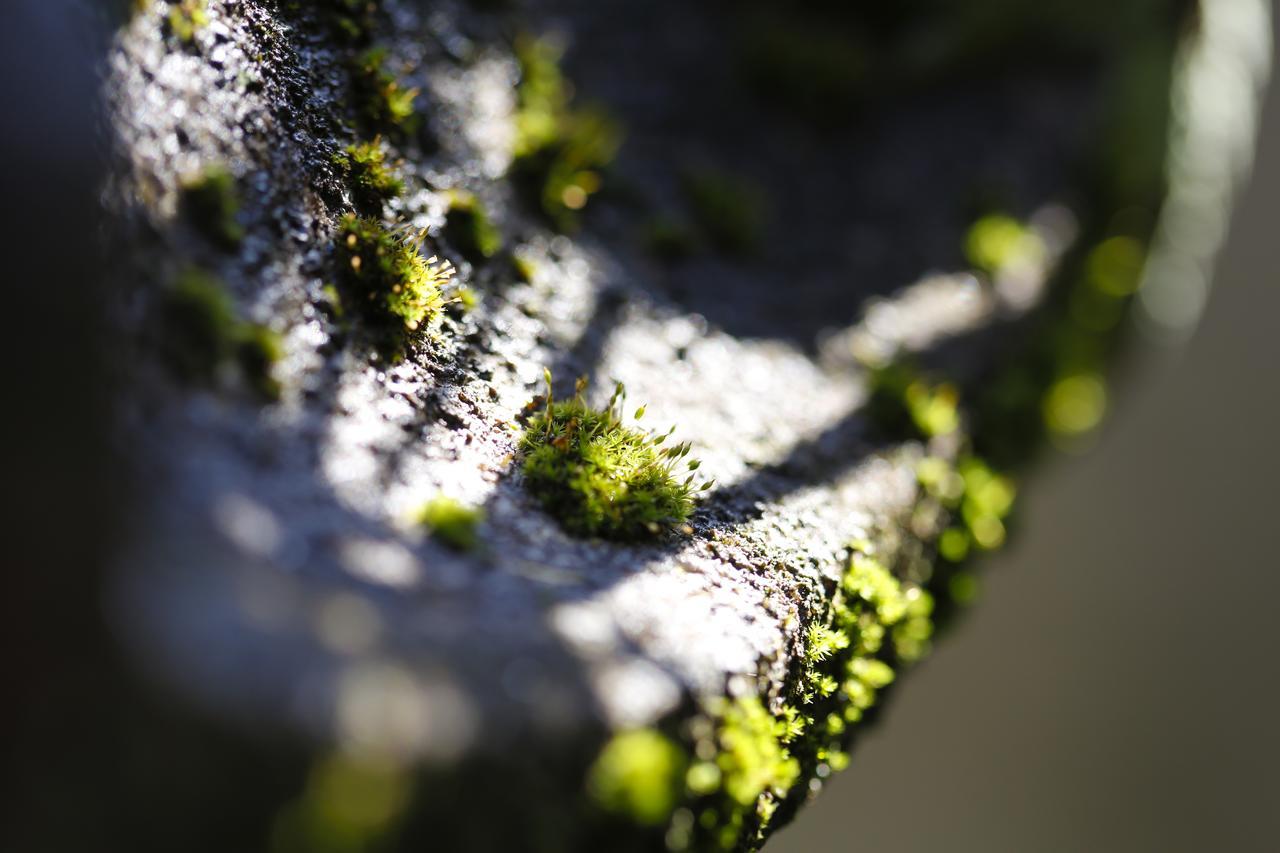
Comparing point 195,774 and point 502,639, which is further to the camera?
point 502,639

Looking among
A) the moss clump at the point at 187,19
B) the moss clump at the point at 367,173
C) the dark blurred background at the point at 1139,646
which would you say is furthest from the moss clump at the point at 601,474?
the dark blurred background at the point at 1139,646

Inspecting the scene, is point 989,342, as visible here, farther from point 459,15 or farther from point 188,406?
point 188,406

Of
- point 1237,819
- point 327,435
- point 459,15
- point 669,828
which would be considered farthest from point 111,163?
point 1237,819

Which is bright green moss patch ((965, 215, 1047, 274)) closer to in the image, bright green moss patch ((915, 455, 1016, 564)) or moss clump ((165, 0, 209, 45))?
bright green moss patch ((915, 455, 1016, 564))

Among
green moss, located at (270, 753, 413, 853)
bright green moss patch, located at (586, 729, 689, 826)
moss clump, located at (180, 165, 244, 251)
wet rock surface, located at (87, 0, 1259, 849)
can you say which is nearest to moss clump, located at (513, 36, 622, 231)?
wet rock surface, located at (87, 0, 1259, 849)

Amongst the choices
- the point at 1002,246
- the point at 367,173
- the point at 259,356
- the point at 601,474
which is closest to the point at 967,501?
the point at 601,474
